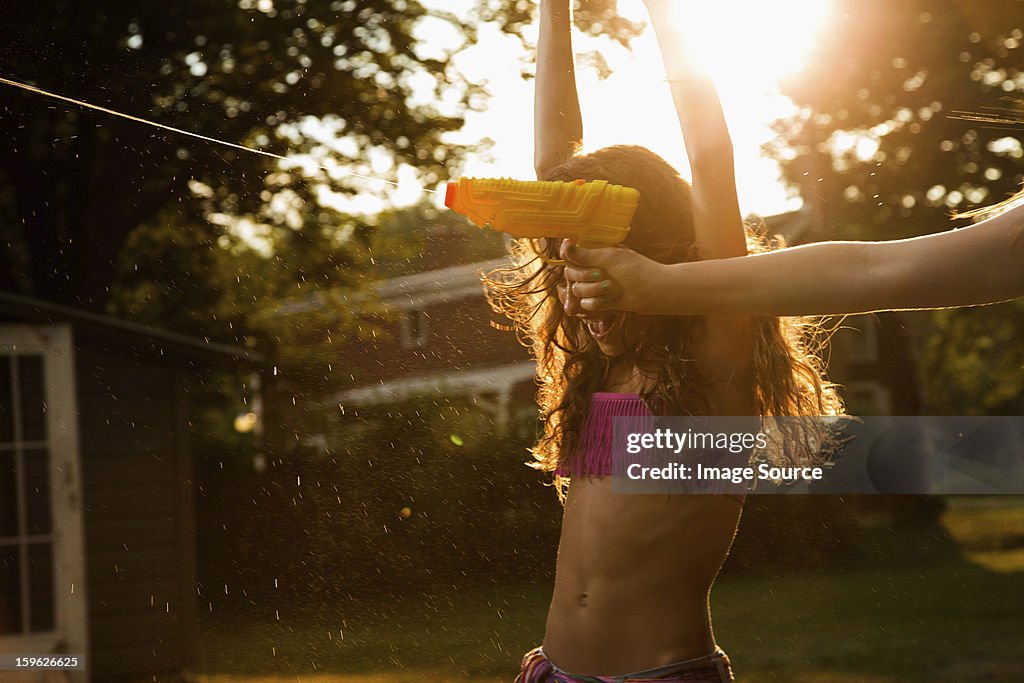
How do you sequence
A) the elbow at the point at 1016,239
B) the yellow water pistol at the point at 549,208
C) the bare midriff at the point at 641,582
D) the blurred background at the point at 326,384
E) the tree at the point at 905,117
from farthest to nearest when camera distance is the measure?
the blurred background at the point at 326,384
the tree at the point at 905,117
the bare midriff at the point at 641,582
the yellow water pistol at the point at 549,208
the elbow at the point at 1016,239

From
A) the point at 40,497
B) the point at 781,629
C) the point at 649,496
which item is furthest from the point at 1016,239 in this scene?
the point at 781,629

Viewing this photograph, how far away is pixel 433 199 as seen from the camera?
2479mm

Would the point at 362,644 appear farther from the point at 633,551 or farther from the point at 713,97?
the point at 713,97

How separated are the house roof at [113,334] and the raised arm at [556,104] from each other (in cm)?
111

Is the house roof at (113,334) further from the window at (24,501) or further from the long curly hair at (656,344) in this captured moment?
the long curly hair at (656,344)

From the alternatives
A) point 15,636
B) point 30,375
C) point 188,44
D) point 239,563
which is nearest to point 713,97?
point 30,375

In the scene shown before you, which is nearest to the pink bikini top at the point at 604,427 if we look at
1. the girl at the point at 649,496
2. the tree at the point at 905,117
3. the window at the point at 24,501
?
the girl at the point at 649,496

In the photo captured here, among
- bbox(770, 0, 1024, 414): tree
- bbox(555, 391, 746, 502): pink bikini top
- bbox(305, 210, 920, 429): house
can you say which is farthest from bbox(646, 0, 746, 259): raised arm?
bbox(305, 210, 920, 429): house

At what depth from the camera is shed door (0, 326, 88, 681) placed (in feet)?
5.19

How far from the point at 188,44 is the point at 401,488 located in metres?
1.12

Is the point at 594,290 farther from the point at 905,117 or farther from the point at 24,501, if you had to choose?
the point at 24,501

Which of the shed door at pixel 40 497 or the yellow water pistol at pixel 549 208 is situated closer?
the yellow water pistol at pixel 549 208

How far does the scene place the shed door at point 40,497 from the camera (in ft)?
5.19

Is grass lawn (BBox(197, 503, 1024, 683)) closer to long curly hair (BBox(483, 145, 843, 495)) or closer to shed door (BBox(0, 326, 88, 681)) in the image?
shed door (BBox(0, 326, 88, 681))
